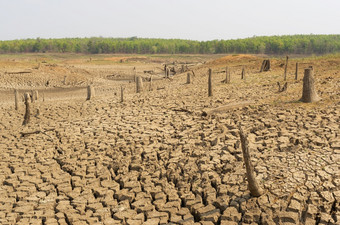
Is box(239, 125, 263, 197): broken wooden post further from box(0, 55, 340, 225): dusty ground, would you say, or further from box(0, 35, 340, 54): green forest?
box(0, 35, 340, 54): green forest

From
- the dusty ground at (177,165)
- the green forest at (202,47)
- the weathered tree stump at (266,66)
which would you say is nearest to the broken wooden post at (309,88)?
the dusty ground at (177,165)

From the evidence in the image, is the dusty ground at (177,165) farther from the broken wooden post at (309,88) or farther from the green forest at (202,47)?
the green forest at (202,47)

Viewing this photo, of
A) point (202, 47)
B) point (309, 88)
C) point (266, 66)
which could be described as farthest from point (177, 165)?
point (202, 47)

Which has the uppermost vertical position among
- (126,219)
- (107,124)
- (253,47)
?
(253,47)

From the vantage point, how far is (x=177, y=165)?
7.36 meters

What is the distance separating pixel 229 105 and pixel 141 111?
11.8 ft

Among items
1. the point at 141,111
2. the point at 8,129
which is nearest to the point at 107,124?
the point at 141,111

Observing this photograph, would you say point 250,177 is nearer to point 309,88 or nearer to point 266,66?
point 309,88

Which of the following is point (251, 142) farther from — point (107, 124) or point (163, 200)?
point (107, 124)

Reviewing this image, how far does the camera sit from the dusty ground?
18.4ft

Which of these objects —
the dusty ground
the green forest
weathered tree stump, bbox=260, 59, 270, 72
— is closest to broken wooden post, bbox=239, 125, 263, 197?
the dusty ground

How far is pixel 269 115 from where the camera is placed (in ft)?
31.8

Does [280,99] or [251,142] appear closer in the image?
[251,142]

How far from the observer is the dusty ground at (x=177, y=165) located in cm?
561
